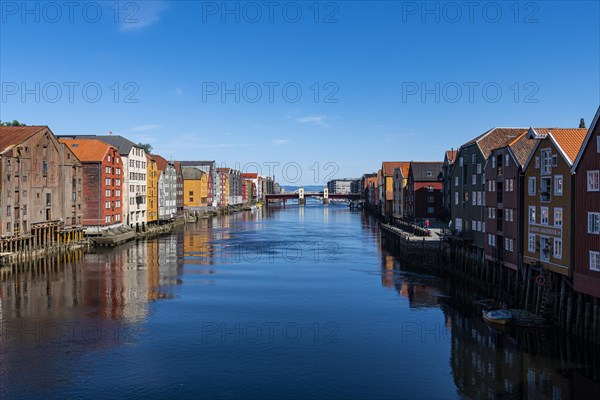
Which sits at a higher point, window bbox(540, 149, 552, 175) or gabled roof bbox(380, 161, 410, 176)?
gabled roof bbox(380, 161, 410, 176)

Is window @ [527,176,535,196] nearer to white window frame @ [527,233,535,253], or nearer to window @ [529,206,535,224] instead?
window @ [529,206,535,224]

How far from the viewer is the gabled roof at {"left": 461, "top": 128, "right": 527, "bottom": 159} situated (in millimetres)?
60178

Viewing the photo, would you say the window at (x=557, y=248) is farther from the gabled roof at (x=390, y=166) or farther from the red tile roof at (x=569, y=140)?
the gabled roof at (x=390, y=166)

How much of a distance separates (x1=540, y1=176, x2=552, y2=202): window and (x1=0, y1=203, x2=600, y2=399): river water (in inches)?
430

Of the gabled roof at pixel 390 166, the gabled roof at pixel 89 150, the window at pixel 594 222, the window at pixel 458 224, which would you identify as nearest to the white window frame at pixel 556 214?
the window at pixel 594 222

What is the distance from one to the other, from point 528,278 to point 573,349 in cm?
1084

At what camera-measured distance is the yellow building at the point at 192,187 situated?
17175 centimetres

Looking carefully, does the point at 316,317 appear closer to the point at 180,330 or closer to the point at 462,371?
the point at 180,330

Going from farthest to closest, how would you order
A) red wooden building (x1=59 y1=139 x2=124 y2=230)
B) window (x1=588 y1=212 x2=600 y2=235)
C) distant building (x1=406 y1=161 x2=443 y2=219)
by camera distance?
distant building (x1=406 y1=161 x2=443 y2=219), red wooden building (x1=59 y1=139 x2=124 y2=230), window (x1=588 y1=212 x2=600 y2=235)

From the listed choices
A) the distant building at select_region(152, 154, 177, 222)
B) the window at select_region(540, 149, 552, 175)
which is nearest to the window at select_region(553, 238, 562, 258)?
the window at select_region(540, 149, 552, 175)

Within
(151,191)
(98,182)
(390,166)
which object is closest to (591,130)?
(98,182)

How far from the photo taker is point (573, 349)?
33281mm

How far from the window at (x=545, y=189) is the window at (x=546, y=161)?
567 millimetres

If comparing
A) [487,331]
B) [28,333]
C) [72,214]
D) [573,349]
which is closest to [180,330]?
[28,333]
